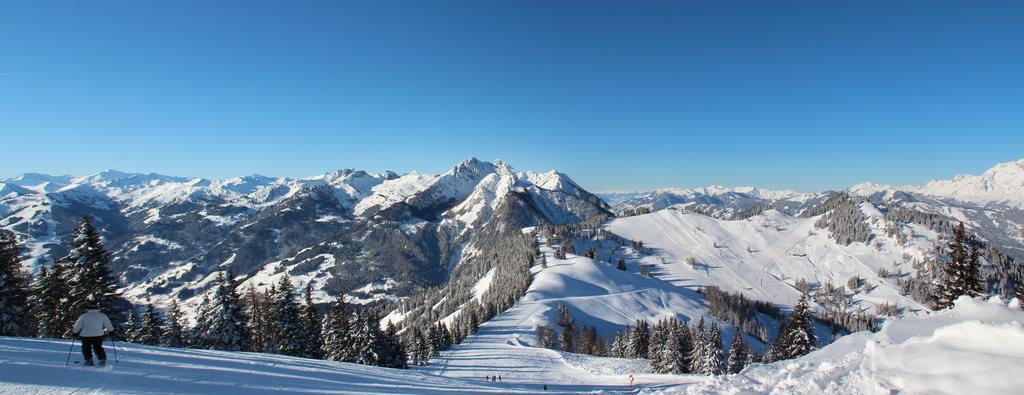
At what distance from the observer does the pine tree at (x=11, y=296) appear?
31.8 meters

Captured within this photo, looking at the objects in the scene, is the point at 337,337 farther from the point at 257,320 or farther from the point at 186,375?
the point at 186,375

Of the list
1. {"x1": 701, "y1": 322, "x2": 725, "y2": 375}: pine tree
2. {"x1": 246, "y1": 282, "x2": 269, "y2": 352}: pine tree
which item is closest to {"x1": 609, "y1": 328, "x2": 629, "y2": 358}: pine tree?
{"x1": 701, "y1": 322, "x2": 725, "y2": 375}: pine tree

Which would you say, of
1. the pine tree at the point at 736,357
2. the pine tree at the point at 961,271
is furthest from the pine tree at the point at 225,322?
the pine tree at the point at 961,271

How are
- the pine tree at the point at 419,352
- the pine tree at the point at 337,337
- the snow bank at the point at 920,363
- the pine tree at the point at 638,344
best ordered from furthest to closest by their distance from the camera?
the pine tree at the point at 638,344 < the pine tree at the point at 419,352 < the pine tree at the point at 337,337 < the snow bank at the point at 920,363

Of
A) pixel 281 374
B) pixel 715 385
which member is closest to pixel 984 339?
pixel 715 385

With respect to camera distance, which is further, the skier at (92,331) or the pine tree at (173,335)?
the pine tree at (173,335)

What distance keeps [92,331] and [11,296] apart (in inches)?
1225

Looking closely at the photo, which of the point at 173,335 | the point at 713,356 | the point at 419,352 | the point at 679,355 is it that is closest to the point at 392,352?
the point at 419,352

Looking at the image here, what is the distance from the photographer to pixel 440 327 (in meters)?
81.2

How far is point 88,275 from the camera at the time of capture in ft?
113

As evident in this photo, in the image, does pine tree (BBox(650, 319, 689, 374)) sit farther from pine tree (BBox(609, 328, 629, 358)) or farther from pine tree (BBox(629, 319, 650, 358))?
pine tree (BBox(609, 328, 629, 358))

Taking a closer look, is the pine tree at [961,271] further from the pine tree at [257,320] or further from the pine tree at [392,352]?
the pine tree at [257,320]

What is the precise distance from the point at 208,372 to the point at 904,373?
20.3 metres

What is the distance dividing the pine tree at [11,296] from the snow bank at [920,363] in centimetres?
4674
